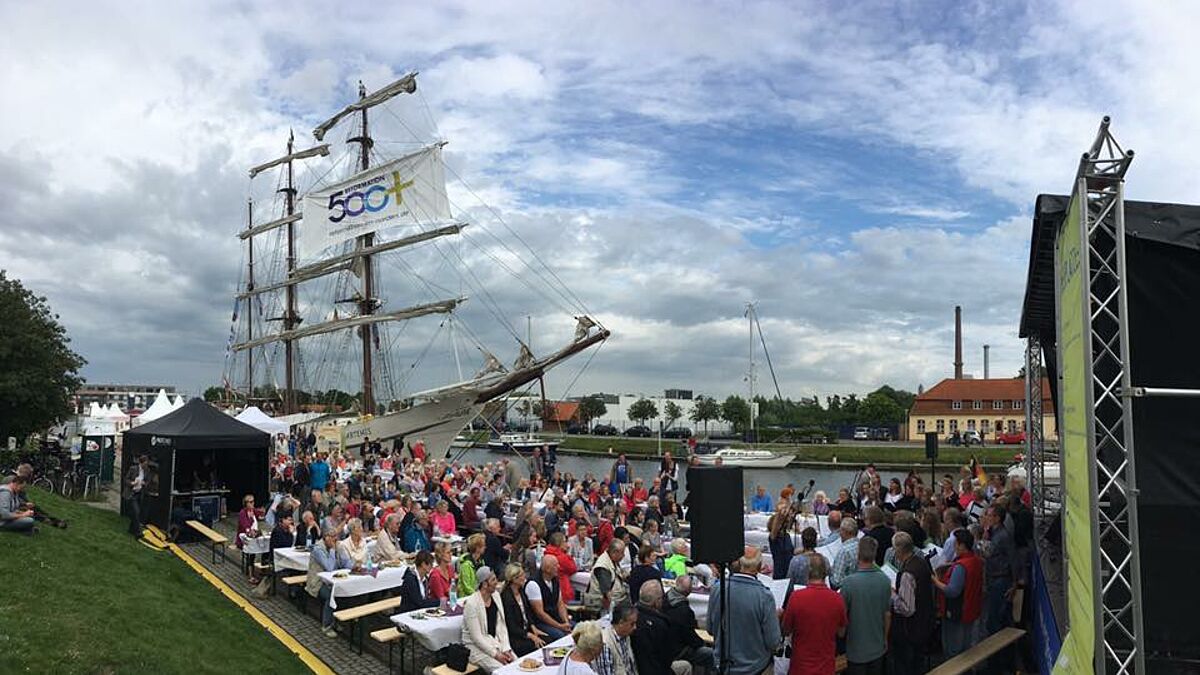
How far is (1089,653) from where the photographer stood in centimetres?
464

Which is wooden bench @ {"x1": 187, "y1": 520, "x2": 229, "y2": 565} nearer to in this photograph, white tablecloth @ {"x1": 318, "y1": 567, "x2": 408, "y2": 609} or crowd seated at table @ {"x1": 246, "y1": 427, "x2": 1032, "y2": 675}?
crowd seated at table @ {"x1": 246, "y1": 427, "x2": 1032, "y2": 675}

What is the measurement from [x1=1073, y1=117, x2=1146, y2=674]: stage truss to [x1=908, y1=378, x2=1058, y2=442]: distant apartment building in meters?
80.1

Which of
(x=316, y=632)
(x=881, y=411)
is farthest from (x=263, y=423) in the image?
(x=881, y=411)

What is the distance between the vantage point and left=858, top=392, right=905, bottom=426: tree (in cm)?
9300

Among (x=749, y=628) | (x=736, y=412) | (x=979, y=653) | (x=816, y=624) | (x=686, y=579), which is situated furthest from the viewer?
(x=736, y=412)

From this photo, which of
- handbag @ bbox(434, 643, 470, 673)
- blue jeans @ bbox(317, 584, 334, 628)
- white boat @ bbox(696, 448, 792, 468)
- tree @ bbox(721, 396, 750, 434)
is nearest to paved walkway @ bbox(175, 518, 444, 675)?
blue jeans @ bbox(317, 584, 334, 628)

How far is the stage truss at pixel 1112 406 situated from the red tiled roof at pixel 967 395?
273ft

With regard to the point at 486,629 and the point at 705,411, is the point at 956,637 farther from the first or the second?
the point at 705,411

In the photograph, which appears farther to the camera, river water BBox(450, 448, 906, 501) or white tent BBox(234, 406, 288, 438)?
river water BBox(450, 448, 906, 501)

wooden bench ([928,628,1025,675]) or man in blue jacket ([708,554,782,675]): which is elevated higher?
man in blue jacket ([708,554,782,675])

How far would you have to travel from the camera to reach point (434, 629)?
25.2 feet

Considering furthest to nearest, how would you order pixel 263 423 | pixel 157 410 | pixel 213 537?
pixel 157 410 < pixel 263 423 < pixel 213 537

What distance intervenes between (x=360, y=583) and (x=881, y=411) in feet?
299

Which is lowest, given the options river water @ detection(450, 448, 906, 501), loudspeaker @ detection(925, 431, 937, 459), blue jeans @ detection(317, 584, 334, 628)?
river water @ detection(450, 448, 906, 501)
